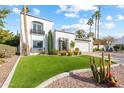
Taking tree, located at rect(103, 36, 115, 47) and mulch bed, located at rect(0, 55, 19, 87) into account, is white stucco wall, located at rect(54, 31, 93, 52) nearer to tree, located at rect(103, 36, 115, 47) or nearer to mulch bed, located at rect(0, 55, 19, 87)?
mulch bed, located at rect(0, 55, 19, 87)

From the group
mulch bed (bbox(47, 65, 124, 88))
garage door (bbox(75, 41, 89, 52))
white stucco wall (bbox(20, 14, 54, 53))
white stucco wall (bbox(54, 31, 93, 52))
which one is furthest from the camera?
garage door (bbox(75, 41, 89, 52))

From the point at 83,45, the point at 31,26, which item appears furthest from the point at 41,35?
the point at 83,45

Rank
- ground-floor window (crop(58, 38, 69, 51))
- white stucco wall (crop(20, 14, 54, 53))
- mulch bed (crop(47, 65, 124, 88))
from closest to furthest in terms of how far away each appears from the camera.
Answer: mulch bed (crop(47, 65, 124, 88)) < white stucco wall (crop(20, 14, 54, 53)) < ground-floor window (crop(58, 38, 69, 51))

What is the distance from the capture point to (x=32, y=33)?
28.1 m

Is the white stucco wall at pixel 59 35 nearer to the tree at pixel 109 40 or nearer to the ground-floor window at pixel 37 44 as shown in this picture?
the ground-floor window at pixel 37 44

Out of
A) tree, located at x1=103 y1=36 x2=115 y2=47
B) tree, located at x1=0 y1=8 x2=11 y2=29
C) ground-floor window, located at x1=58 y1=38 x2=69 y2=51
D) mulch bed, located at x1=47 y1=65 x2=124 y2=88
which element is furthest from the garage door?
mulch bed, located at x1=47 y1=65 x2=124 y2=88

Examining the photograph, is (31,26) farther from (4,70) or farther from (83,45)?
(4,70)

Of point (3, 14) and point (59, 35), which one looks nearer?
point (3, 14)

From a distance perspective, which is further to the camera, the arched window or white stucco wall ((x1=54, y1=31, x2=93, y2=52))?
white stucco wall ((x1=54, y1=31, x2=93, y2=52))

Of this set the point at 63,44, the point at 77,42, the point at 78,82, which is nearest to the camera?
the point at 78,82
